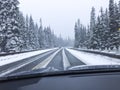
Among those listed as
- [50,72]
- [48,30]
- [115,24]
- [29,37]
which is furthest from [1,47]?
[48,30]

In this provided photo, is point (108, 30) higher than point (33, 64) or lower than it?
higher

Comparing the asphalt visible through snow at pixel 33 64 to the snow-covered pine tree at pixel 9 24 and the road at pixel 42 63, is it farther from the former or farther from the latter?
the snow-covered pine tree at pixel 9 24

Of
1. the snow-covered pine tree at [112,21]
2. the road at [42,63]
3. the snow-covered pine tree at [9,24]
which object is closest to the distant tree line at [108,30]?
the snow-covered pine tree at [112,21]

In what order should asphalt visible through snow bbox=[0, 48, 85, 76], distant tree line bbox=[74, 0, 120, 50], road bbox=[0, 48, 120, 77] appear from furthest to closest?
distant tree line bbox=[74, 0, 120, 50]
road bbox=[0, 48, 120, 77]
asphalt visible through snow bbox=[0, 48, 85, 76]

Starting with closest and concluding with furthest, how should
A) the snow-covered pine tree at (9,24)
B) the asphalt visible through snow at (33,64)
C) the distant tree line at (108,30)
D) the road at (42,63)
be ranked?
the asphalt visible through snow at (33,64), the road at (42,63), the snow-covered pine tree at (9,24), the distant tree line at (108,30)

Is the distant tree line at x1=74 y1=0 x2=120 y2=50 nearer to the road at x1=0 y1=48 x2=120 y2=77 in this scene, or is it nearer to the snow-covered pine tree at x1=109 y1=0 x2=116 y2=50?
the snow-covered pine tree at x1=109 y1=0 x2=116 y2=50

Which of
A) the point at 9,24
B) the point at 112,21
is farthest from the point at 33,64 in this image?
the point at 112,21

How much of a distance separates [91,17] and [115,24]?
4367 centimetres

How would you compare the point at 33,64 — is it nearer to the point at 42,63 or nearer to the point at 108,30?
the point at 42,63

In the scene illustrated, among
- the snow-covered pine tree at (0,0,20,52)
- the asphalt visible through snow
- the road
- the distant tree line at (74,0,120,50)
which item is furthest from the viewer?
the distant tree line at (74,0,120,50)

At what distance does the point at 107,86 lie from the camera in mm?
3758

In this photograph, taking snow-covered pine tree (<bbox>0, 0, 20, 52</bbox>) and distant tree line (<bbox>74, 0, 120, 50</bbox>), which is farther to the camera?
distant tree line (<bbox>74, 0, 120, 50</bbox>)

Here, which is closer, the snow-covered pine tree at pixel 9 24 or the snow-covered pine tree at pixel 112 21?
the snow-covered pine tree at pixel 9 24

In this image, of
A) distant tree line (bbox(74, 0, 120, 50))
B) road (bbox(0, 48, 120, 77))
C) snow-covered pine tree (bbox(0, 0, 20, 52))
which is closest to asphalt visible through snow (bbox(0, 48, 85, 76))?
road (bbox(0, 48, 120, 77))
